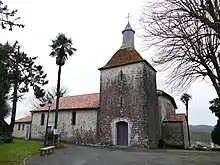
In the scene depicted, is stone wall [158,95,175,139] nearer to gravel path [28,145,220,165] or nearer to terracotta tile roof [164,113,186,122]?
terracotta tile roof [164,113,186,122]

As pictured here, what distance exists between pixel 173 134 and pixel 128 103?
26.4ft

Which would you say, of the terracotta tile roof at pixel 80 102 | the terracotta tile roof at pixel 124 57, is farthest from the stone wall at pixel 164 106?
the terracotta tile roof at pixel 80 102

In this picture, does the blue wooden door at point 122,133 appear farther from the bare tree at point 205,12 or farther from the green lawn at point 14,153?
the bare tree at point 205,12

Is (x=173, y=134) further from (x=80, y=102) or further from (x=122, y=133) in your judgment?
(x=80, y=102)

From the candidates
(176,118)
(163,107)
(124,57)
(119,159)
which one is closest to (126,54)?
(124,57)

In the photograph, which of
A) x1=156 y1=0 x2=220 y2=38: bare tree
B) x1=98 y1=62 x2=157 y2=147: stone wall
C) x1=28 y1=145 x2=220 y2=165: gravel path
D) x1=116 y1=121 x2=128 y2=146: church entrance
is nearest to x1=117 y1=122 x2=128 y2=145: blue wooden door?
x1=116 y1=121 x2=128 y2=146: church entrance

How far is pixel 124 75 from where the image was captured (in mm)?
27125

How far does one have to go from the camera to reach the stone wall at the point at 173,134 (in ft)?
95.9

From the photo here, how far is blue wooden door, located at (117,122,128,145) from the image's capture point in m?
25.8

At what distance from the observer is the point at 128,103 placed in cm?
2597

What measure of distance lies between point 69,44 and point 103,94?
23.0 ft

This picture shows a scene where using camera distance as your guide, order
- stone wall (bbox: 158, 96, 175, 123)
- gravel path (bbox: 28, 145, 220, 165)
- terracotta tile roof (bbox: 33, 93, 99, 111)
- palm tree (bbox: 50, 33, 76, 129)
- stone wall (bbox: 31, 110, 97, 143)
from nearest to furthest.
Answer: gravel path (bbox: 28, 145, 220, 165), palm tree (bbox: 50, 33, 76, 129), stone wall (bbox: 31, 110, 97, 143), terracotta tile roof (bbox: 33, 93, 99, 111), stone wall (bbox: 158, 96, 175, 123)

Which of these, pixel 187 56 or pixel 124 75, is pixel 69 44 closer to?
pixel 124 75

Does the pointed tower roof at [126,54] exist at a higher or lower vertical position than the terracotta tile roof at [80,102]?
higher
